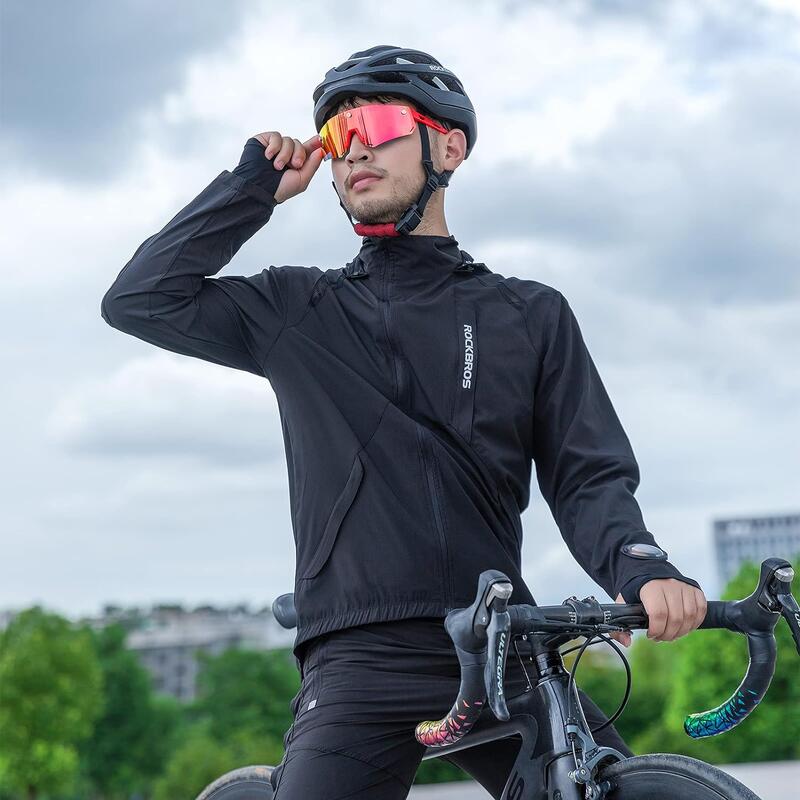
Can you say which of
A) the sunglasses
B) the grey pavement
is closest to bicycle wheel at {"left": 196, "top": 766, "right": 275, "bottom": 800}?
the sunglasses

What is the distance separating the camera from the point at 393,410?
9.11 feet

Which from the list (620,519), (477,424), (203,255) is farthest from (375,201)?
(620,519)

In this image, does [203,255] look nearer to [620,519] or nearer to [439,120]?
[439,120]

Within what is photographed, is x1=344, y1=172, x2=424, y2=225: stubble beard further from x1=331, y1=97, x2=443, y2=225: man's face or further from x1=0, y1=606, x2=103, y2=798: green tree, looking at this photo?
x1=0, y1=606, x2=103, y2=798: green tree

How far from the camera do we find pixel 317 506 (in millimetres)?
2740

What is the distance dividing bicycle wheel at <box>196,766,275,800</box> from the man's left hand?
1.34 meters

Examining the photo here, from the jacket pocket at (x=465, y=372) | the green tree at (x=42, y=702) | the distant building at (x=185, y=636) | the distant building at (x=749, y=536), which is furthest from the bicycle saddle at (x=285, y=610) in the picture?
the distant building at (x=749, y=536)

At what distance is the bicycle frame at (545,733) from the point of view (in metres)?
2.37

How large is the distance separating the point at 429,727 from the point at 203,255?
52.5 inches

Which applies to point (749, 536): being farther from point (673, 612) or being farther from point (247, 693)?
point (673, 612)

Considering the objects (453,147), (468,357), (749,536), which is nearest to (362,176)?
(453,147)

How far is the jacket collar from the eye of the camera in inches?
119

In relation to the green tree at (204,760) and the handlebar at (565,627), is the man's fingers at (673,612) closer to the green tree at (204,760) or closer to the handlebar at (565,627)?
the handlebar at (565,627)

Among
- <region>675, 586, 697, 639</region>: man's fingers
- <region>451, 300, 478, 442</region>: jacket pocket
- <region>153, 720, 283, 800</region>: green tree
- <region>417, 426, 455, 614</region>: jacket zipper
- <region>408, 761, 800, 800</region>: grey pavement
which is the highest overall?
<region>451, 300, 478, 442</region>: jacket pocket
